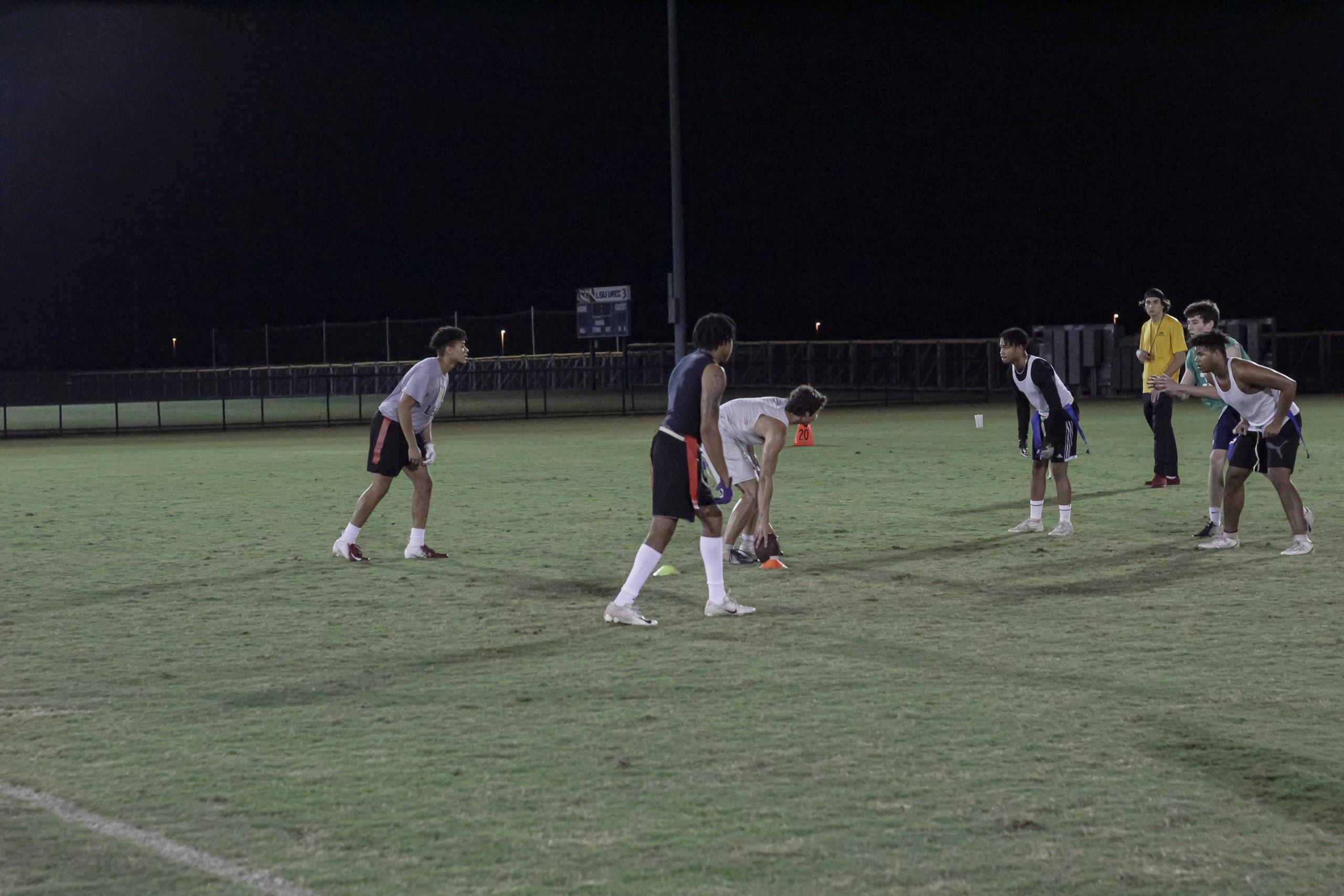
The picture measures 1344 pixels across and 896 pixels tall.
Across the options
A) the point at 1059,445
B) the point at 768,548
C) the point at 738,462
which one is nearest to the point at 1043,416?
the point at 1059,445

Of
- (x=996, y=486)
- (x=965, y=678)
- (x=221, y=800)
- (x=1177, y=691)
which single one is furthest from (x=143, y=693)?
(x=996, y=486)

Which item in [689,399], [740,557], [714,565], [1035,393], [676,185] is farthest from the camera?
[676,185]

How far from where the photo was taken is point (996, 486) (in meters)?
16.2

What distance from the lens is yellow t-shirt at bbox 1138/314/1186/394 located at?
15.4 m

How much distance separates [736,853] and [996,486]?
12439 mm

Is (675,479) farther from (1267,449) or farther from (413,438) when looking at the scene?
(1267,449)

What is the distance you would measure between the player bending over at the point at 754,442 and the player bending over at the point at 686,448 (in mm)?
1395

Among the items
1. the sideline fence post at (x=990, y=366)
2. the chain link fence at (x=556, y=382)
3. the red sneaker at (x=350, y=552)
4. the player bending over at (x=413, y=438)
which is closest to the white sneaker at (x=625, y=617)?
the player bending over at (x=413, y=438)

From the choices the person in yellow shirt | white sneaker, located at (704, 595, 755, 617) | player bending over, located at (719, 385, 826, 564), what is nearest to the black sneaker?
player bending over, located at (719, 385, 826, 564)

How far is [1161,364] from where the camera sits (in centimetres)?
1557

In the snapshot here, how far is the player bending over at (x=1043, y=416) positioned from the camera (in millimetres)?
11617

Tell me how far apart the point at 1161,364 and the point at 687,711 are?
35.9 ft

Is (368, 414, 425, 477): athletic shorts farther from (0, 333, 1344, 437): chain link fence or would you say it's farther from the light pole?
(0, 333, 1344, 437): chain link fence

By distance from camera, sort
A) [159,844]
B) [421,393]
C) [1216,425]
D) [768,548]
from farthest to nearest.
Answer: [1216,425], [421,393], [768,548], [159,844]
